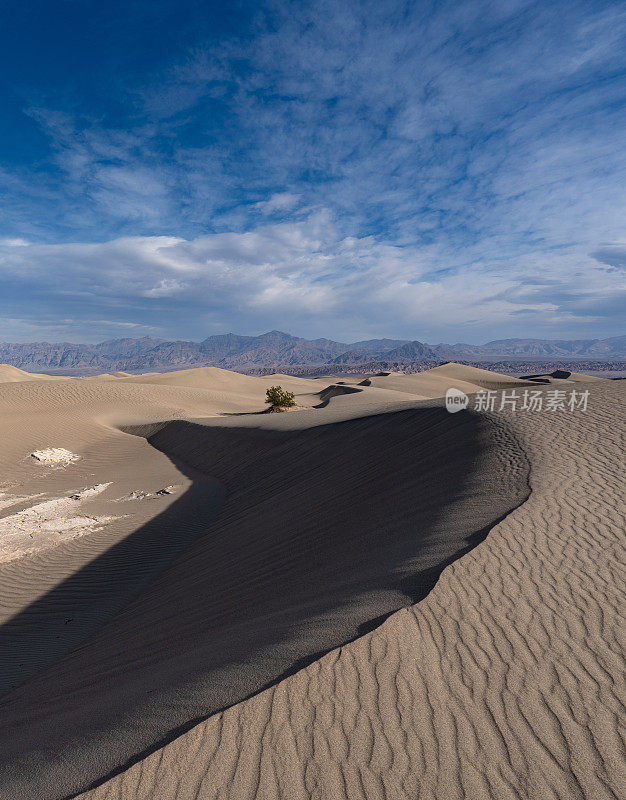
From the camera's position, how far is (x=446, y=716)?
2.33 metres

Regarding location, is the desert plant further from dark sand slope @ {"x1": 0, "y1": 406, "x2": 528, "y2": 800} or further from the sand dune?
the sand dune

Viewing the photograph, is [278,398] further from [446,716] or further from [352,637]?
[446,716]

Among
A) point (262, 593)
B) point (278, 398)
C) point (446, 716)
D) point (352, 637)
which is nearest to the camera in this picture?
point (446, 716)

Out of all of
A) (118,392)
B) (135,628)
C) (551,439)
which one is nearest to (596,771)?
(135,628)

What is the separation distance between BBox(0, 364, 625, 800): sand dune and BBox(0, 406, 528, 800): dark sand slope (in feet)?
0.08

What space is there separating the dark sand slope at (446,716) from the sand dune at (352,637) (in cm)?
1

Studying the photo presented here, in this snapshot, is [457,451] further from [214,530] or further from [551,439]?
[214,530]

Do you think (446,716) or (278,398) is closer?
(446,716)

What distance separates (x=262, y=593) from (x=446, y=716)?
2.69m

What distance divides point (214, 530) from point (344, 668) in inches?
245

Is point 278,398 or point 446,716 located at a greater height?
point 278,398

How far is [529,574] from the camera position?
144 inches

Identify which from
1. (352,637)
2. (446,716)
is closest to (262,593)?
(352,637)

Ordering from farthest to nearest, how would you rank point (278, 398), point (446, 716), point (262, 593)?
point (278, 398) < point (262, 593) < point (446, 716)
